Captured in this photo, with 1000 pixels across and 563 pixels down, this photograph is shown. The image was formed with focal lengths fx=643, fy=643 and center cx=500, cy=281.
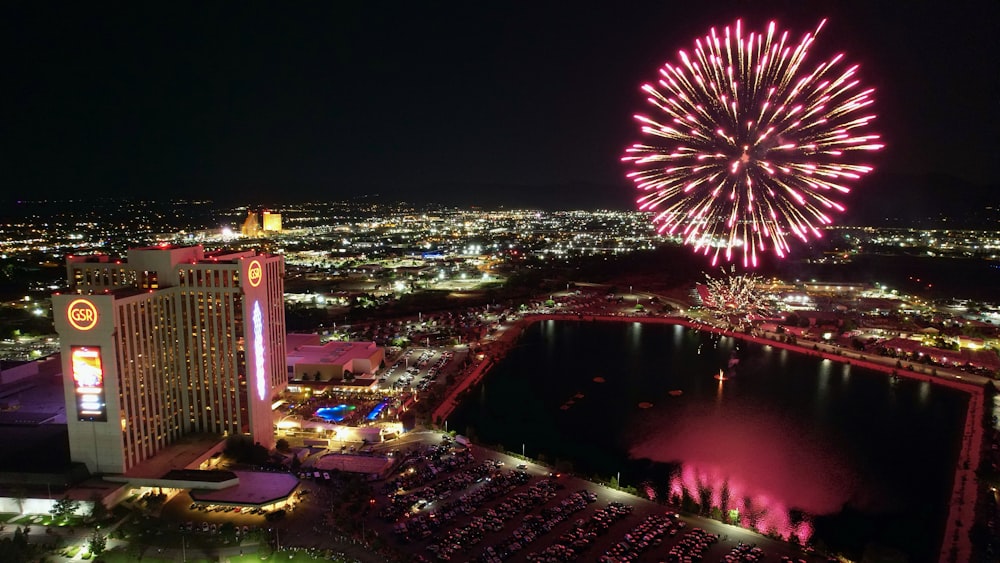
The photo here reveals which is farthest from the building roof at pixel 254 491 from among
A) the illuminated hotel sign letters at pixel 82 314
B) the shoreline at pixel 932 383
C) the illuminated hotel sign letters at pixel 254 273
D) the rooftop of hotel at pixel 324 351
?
the rooftop of hotel at pixel 324 351

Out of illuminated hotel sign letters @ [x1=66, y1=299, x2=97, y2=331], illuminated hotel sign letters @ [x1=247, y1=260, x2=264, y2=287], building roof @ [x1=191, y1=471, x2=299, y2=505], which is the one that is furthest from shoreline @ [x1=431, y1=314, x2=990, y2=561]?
illuminated hotel sign letters @ [x1=66, y1=299, x2=97, y2=331]

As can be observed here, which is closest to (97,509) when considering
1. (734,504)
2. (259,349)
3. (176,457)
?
(176,457)

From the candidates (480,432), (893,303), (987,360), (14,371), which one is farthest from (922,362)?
(14,371)

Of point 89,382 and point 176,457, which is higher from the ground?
point 89,382

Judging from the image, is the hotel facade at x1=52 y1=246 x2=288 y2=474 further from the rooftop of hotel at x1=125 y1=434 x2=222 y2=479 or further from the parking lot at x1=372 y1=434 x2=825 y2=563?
the parking lot at x1=372 y1=434 x2=825 y2=563

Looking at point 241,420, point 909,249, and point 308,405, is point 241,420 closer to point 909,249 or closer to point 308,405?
point 308,405

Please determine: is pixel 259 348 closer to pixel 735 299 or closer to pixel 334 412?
pixel 334 412
